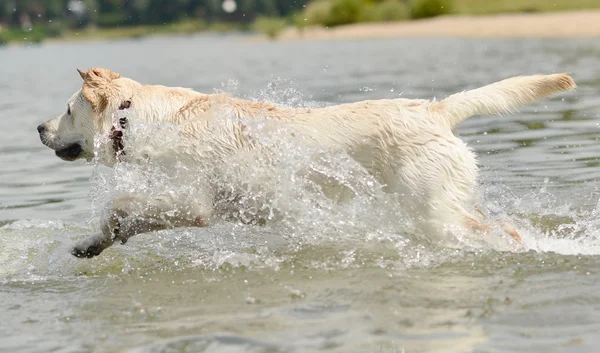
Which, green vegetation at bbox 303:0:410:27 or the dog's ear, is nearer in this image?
the dog's ear

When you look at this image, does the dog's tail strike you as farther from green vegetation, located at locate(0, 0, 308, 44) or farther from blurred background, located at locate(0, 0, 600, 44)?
green vegetation, located at locate(0, 0, 308, 44)

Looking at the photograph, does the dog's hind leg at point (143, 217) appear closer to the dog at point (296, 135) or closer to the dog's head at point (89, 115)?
the dog at point (296, 135)

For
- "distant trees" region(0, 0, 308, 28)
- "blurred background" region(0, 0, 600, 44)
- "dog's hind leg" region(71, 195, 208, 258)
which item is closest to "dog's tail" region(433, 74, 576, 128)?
"dog's hind leg" region(71, 195, 208, 258)

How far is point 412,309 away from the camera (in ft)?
17.2

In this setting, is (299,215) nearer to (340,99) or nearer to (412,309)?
(412,309)

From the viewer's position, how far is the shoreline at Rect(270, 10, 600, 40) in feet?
125

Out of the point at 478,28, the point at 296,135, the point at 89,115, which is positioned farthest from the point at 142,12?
the point at 296,135

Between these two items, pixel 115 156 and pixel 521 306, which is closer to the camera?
pixel 521 306

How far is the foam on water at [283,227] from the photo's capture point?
247 inches

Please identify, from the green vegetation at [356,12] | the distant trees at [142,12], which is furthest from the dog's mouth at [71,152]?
the distant trees at [142,12]

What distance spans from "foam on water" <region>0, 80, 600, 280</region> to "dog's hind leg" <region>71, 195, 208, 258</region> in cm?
8

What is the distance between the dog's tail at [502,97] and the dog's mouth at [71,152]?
2.84m

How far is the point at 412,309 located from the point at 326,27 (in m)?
54.0

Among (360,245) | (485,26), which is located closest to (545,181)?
(360,245)
